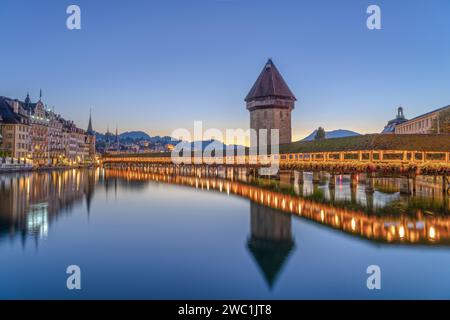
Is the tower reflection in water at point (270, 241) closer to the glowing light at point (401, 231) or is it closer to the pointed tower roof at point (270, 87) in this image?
the glowing light at point (401, 231)

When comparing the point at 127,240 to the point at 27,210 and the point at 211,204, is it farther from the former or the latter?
the point at 211,204

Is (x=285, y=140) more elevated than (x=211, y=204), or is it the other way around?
(x=285, y=140)

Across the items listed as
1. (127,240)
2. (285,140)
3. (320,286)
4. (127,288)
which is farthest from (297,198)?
(285,140)

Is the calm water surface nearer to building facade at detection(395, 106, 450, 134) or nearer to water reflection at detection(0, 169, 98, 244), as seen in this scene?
water reflection at detection(0, 169, 98, 244)

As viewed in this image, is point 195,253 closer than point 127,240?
Yes

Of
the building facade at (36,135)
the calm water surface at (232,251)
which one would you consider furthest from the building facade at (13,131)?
the calm water surface at (232,251)

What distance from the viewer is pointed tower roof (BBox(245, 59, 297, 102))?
53.1 meters

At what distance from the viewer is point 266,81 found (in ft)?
178

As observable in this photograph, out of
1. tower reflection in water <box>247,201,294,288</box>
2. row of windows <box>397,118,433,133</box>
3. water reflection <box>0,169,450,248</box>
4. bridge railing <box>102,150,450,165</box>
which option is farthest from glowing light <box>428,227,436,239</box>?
row of windows <box>397,118,433,133</box>

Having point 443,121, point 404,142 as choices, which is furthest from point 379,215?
point 443,121

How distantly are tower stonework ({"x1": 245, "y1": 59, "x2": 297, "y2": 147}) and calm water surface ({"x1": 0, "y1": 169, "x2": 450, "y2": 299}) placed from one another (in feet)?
112
